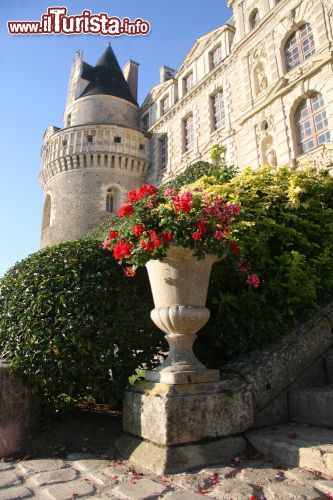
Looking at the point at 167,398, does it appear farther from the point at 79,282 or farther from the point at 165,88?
the point at 165,88

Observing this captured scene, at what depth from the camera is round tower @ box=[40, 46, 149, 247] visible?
2127 cm

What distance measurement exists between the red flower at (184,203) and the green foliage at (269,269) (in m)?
0.94

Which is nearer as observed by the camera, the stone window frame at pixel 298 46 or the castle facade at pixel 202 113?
the castle facade at pixel 202 113

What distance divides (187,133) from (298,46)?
25.5 feet

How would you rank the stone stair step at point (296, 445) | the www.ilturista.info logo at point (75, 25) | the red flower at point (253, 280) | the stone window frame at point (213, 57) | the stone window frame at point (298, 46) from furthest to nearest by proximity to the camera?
the stone window frame at point (213, 57)
the stone window frame at point (298, 46)
the www.ilturista.info logo at point (75, 25)
the red flower at point (253, 280)
the stone stair step at point (296, 445)

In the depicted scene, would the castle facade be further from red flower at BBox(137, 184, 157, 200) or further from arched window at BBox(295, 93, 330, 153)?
red flower at BBox(137, 184, 157, 200)

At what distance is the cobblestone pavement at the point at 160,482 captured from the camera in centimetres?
213

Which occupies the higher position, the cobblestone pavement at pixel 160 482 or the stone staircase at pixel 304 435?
the stone staircase at pixel 304 435

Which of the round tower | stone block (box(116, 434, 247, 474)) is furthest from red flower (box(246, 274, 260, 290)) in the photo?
the round tower

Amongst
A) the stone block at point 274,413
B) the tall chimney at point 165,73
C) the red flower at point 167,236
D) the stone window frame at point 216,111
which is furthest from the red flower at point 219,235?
the tall chimney at point 165,73

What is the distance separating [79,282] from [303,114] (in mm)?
12645

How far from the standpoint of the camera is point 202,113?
63.0 feet

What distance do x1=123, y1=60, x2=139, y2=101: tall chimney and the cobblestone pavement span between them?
91.0ft

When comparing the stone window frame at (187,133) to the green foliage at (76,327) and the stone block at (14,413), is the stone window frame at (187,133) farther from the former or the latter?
the stone block at (14,413)
